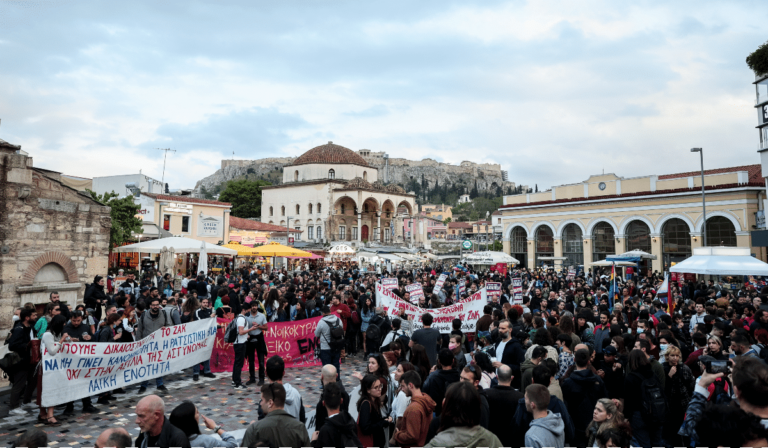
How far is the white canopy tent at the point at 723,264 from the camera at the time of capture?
12078mm

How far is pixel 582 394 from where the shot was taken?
511cm

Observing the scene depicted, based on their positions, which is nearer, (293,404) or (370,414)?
(370,414)

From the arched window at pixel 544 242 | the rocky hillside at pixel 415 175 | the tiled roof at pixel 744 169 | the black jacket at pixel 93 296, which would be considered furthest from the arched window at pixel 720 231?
the rocky hillside at pixel 415 175

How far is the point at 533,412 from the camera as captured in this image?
4059 millimetres

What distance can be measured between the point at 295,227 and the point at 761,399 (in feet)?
198

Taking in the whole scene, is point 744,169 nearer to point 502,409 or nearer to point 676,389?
point 676,389

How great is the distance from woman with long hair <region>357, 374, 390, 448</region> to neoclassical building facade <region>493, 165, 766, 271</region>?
110 feet

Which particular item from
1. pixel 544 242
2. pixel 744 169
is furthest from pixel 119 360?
pixel 744 169

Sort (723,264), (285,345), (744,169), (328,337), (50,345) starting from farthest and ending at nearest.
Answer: (744,169) → (723,264) → (285,345) → (328,337) → (50,345)

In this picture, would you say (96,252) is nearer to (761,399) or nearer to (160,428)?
(160,428)

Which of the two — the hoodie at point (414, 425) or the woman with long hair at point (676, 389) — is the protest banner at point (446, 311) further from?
the hoodie at point (414, 425)

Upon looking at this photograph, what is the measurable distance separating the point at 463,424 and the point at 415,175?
18916 cm

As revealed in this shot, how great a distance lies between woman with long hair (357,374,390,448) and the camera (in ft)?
14.8

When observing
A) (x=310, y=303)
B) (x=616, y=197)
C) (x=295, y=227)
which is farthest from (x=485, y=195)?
(x=310, y=303)
